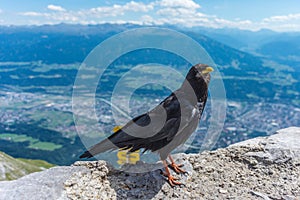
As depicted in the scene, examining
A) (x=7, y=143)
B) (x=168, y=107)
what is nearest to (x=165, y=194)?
(x=168, y=107)

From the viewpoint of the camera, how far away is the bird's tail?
6280 millimetres

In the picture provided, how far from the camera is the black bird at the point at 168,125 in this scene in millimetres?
6602

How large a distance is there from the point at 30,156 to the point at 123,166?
400ft

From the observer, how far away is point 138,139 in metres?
6.61

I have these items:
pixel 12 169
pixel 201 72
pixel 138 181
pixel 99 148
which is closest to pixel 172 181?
pixel 138 181

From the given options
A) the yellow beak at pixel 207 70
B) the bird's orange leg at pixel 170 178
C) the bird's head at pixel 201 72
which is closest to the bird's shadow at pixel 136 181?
the bird's orange leg at pixel 170 178

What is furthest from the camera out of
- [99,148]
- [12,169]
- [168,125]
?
[12,169]

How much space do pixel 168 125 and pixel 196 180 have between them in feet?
4.62

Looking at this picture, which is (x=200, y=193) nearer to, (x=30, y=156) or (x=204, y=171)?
(x=204, y=171)

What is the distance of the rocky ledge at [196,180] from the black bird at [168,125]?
440 millimetres

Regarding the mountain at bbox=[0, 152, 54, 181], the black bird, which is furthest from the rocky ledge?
the mountain at bbox=[0, 152, 54, 181]

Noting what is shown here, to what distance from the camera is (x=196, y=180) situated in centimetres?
693

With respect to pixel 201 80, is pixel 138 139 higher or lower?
lower

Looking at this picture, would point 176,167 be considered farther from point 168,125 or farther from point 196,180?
point 168,125
